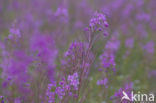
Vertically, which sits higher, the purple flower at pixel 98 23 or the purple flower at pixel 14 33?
the purple flower at pixel 14 33

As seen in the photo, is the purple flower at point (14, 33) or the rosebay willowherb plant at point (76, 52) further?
the purple flower at point (14, 33)

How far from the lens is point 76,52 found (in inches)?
83.1

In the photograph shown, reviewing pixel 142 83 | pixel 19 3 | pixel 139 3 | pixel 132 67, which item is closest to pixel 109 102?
pixel 142 83

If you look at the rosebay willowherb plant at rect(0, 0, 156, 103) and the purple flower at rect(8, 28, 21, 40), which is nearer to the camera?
the rosebay willowherb plant at rect(0, 0, 156, 103)

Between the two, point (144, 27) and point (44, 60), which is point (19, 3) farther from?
point (44, 60)

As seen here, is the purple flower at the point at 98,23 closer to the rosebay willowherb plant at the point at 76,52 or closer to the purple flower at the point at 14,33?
the rosebay willowherb plant at the point at 76,52

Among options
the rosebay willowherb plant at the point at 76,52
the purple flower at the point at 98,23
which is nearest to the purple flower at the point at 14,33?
the rosebay willowherb plant at the point at 76,52

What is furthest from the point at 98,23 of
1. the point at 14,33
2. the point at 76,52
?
the point at 14,33

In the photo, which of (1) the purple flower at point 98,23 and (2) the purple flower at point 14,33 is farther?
(2) the purple flower at point 14,33

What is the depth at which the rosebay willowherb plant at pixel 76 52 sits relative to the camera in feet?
7.16

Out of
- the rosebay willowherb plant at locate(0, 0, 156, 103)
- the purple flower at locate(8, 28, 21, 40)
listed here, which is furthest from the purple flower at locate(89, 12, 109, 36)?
the purple flower at locate(8, 28, 21, 40)

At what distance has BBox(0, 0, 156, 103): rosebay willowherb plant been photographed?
7.16 feet

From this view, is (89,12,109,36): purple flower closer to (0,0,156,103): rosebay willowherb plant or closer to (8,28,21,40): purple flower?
(0,0,156,103): rosebay willowherb plant

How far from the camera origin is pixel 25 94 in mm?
2506
